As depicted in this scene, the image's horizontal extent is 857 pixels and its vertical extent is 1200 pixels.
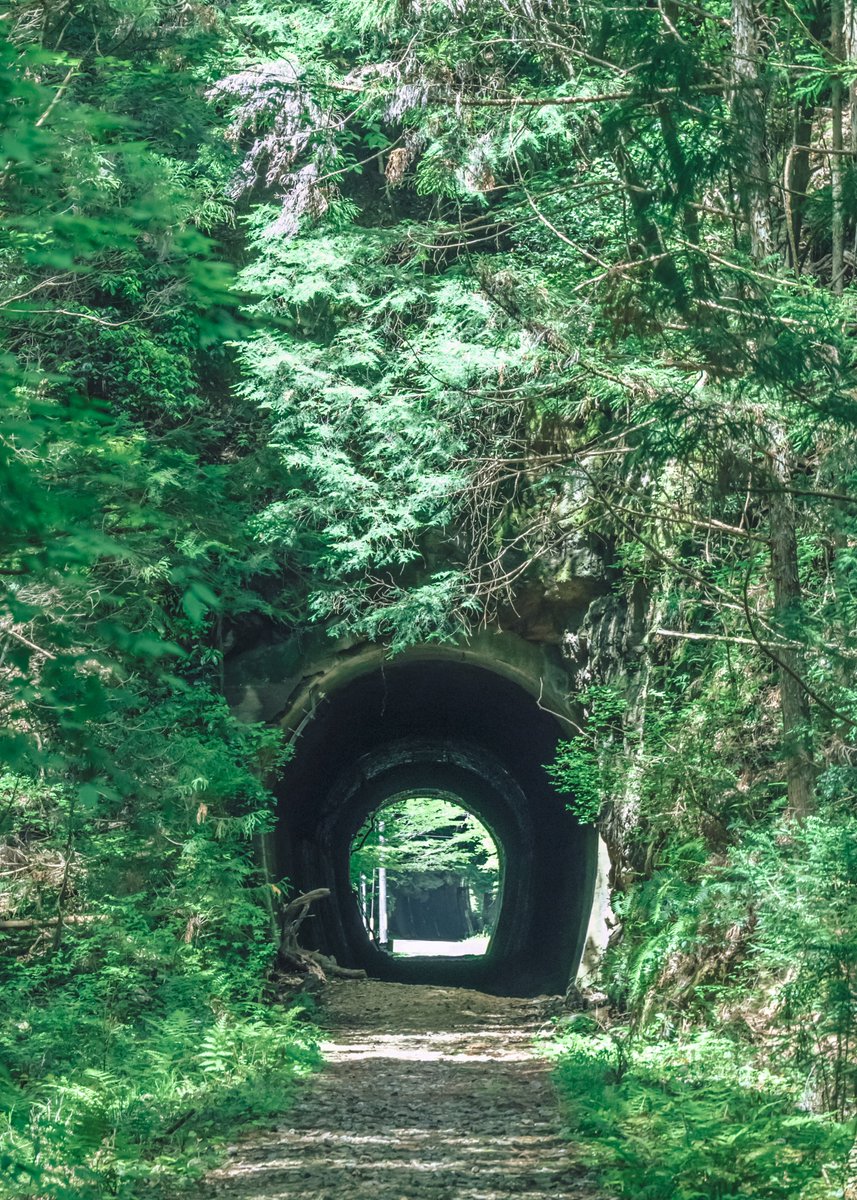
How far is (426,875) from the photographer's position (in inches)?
1885

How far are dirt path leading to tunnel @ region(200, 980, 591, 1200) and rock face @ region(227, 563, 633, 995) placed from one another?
2631mm

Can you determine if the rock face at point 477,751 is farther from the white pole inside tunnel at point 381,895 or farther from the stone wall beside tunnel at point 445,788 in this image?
the white pole inside tunnel at point 381,895

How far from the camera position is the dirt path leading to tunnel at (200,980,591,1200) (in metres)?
5.36

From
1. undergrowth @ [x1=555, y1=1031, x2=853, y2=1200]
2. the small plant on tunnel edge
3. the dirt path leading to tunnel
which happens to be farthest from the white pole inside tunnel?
undergrowth @ [x1=555, y1=1031, x2=853, y2=1200]

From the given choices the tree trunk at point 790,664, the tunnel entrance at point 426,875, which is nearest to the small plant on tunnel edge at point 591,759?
the tree trunk at point 790,664

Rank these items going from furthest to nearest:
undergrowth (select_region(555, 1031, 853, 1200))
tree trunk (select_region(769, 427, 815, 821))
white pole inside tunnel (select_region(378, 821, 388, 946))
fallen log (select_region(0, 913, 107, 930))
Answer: white pole inside tunnel (select_region(378, 821, 388, 946)) → fallen log (select_region(0, 913, 107, 930)) → tree trunk (select_region(769, 427, 815, 821)) → undergrowth (select_region(555, 1031, 853, 1200))

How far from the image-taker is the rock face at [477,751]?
40.2 feet

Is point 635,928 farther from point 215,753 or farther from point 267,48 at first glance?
point 267,48

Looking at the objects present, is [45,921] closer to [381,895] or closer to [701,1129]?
[701,1129]

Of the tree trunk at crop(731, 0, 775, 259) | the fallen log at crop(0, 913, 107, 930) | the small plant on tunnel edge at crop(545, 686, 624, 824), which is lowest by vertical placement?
the fallen log at crop(0, 913, 107, 930)

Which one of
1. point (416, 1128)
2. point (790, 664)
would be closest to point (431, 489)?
point (790, 664)

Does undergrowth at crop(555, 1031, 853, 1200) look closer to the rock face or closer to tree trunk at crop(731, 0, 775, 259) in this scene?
the rock face

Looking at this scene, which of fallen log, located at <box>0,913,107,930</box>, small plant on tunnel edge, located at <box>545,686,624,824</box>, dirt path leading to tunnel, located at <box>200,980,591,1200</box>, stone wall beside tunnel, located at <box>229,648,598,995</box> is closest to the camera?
dirt path leading to tunnel, located at <box>200,980,591,1200</box>

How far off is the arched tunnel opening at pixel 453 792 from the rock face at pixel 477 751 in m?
0.05
